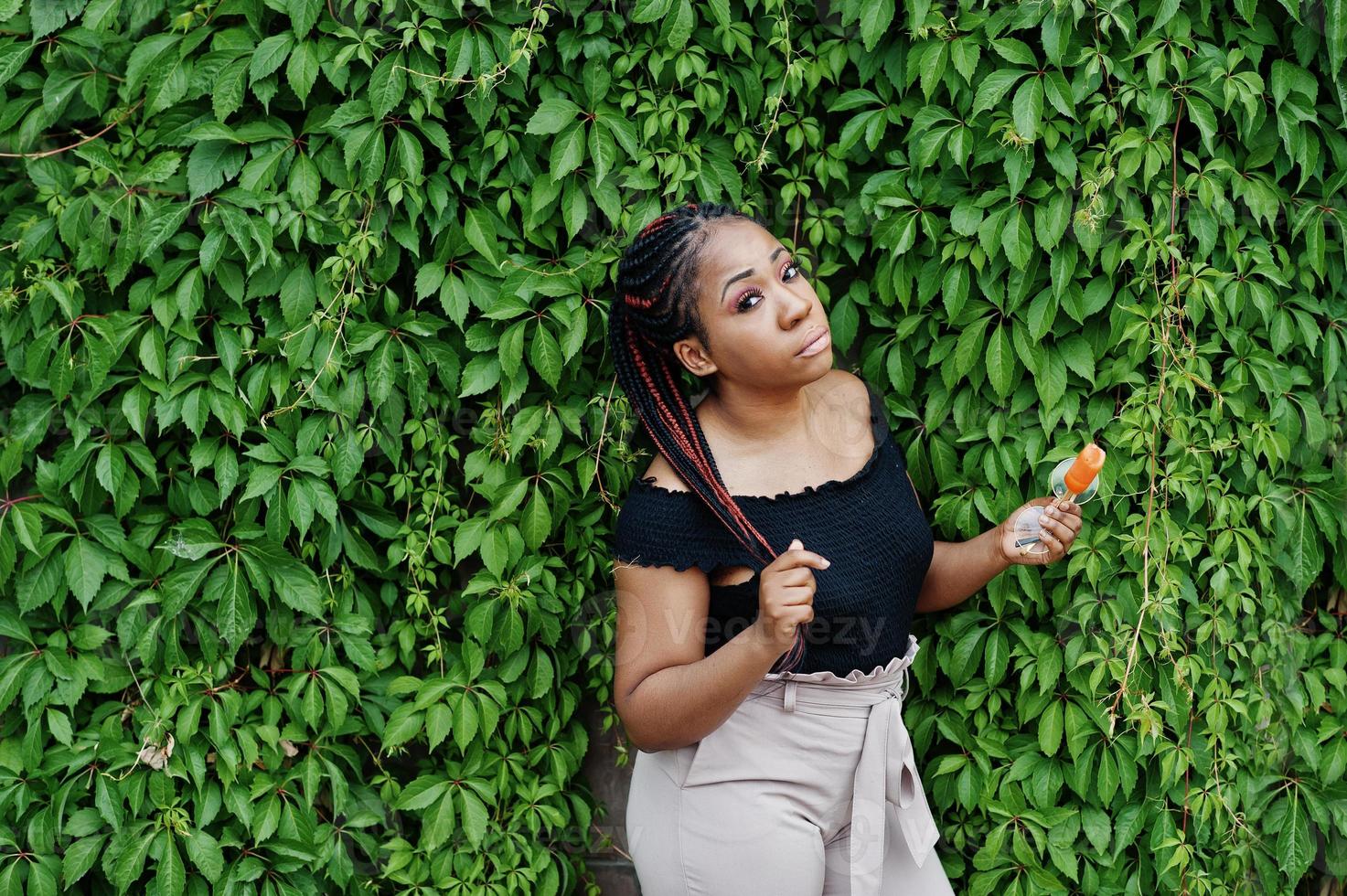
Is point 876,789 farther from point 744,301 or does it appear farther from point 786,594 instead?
point 744,301

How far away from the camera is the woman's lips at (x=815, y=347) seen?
1916 millimetres

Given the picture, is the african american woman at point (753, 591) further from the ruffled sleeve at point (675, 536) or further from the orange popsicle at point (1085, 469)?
the orange popsicle at point (1085, 469)

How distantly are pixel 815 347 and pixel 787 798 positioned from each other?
2.46ft

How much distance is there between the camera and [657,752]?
206 cm

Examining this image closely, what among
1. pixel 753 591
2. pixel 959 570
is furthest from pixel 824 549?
pixel 959 570

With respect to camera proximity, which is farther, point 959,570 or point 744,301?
point 959,570

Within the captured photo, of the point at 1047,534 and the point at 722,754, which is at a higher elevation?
the point at 1047,534

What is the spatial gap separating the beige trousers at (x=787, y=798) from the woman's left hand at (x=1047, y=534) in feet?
0.89

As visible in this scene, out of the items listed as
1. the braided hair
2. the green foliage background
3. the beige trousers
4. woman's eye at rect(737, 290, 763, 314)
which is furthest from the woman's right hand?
the green foliage background

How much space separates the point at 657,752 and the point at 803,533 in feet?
1.55

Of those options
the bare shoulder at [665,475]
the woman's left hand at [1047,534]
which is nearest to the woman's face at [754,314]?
the bare shoulder at [665,475]

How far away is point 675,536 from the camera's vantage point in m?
1.96

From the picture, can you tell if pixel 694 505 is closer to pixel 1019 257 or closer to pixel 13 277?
pixel 1019 257

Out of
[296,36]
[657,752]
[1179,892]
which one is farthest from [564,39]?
[1179,892]
